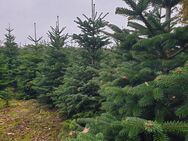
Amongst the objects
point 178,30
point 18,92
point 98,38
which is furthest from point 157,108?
point 18,92

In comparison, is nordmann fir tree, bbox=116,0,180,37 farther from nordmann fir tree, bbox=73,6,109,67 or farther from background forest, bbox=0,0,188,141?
nordmann fir tree, bbox=73,6,109,67

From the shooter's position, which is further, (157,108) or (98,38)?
(98,38)

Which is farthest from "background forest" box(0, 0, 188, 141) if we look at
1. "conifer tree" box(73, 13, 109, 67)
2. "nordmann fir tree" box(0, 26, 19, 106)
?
"nordmann fir tree" box(0, 26, 19, 106)

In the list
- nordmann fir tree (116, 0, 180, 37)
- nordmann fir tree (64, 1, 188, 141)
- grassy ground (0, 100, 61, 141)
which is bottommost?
grassy ground (0, 100, 61, 141)

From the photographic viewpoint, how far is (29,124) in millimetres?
10062

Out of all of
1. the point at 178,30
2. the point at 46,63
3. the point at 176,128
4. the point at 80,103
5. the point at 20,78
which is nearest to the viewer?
the point at 176,128

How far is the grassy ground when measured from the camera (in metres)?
9.04

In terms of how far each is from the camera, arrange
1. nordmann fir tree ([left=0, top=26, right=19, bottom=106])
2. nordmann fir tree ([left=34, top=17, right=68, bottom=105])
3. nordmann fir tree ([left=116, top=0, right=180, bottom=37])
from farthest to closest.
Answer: nordmann fir tree ([left=0, top=26, right=19, bottom=106])
nordmann fir tree ([left=34, top=17, right=68, bottom=105])
nordmann fir tree ([left=116, top=0, right=180, bottom=37])

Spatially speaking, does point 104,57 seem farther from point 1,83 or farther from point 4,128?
point 1,83

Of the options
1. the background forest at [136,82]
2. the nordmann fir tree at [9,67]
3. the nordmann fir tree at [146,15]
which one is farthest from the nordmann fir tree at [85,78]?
the nordmann fir tree at [9,67]

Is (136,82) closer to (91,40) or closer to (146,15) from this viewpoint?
(146,15)

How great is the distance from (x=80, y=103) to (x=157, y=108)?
16.8 feet

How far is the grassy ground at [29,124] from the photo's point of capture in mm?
9039

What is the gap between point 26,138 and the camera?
29.5ft
